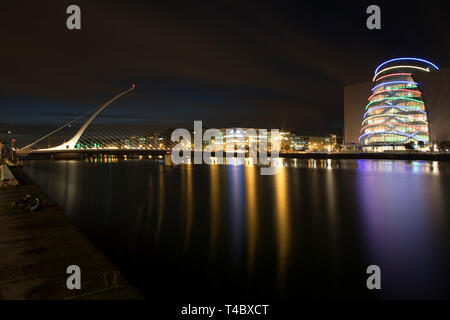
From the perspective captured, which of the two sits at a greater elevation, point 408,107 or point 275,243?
point 408,107

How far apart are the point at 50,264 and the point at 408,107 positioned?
76.9 m

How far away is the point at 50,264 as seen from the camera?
532cm

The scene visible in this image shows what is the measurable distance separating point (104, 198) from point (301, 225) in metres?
12.3

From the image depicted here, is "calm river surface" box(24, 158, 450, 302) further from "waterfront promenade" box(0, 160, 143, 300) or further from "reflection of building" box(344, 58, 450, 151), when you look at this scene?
"reflection of building" box(344, 58, 450, 151)

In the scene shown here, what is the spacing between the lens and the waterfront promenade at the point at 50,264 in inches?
170

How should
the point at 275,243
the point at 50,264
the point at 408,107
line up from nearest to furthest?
the point at 50,264 < the point at 275,243 < the point at 408,107

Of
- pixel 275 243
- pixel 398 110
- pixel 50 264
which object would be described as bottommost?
pixel 275 243

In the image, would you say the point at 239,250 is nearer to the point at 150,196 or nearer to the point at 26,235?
the point at 26,235

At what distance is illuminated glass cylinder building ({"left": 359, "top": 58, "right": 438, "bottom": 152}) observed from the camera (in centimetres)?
6931

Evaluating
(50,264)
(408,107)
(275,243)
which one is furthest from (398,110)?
(50,264)

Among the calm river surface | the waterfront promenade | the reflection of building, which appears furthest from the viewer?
the reflection of building

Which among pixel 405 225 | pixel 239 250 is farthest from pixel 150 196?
pixel 405 225

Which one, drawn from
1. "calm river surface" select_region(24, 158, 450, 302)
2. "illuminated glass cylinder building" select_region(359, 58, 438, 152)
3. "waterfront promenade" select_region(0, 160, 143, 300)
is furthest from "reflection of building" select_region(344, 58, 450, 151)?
"waterfront promenade" select_region(0, 160, 143, 300)

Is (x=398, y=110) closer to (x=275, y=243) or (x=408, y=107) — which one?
(x=408, y=107)
